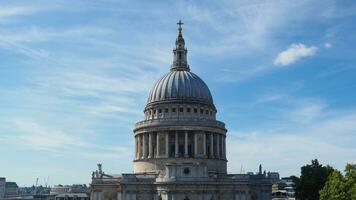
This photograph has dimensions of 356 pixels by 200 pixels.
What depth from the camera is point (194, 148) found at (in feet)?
365

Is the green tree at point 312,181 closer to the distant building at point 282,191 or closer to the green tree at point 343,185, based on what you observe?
the green tree at point 343,185

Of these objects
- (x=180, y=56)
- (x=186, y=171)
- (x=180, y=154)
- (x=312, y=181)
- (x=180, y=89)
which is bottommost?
(x=312, y=181)

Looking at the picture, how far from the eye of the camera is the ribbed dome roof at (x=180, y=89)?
383 ft

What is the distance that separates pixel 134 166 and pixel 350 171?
51282mm

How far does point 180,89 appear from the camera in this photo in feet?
384

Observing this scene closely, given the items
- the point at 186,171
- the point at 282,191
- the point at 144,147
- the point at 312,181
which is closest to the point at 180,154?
the point at 144,147

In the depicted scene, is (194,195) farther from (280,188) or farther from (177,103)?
(280,188)

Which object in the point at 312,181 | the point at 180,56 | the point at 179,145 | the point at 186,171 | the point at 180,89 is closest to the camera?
the point at 186,171

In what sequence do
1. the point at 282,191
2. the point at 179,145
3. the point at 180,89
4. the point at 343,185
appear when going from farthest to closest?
1. the point at 282,191
2. the point at 180,89
3. the point at 179,145
4. the point at 343,185

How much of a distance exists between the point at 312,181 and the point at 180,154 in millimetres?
26321

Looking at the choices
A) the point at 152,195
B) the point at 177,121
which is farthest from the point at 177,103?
the point at 152,195

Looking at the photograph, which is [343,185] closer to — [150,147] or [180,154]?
[180,154]

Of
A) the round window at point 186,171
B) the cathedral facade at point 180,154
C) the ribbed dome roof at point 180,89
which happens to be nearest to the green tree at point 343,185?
the cathedral facade at point 180,154

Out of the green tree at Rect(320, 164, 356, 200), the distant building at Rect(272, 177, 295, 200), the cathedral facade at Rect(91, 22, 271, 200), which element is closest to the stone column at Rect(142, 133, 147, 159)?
the cathedral facade at Rect(91, 22, 271, 200)
